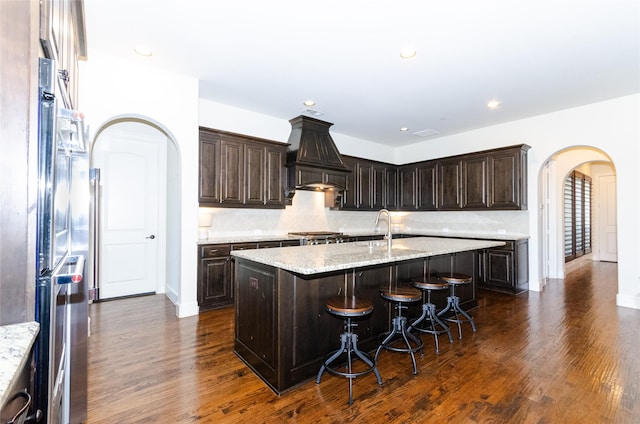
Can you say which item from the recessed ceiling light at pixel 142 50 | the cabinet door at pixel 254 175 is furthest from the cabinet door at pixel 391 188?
the recessed ceiling light at pixel 142 50

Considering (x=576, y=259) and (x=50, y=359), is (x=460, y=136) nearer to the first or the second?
(x=576, y=259)

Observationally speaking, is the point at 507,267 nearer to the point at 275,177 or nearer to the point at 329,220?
the point at 329,220

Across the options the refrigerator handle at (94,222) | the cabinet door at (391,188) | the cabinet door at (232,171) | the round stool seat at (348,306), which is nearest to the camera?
the refrigerator handle at (94,222)

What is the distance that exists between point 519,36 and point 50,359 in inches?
158

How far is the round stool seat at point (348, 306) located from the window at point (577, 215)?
6.87m

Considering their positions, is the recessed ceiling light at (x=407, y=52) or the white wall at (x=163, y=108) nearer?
the recessed ceiling light at (x=407, y=52)

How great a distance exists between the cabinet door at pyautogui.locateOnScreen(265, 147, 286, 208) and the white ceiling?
2.65 feet

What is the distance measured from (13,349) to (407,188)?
688 centimetres

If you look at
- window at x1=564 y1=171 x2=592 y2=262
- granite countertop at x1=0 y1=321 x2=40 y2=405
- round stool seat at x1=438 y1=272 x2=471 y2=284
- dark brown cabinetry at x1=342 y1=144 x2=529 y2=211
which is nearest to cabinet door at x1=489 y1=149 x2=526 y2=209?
dark brown cabinetry at x1=342 y1=144 x2=529 y2=211

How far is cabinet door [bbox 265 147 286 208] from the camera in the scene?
5.02 meters

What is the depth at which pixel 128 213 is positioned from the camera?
4742mm

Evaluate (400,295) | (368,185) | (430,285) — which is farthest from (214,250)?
(368,185)

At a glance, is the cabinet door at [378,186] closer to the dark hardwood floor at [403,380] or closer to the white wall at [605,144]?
the white wall at [605,144]

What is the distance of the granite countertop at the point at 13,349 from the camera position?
0.66 metres
